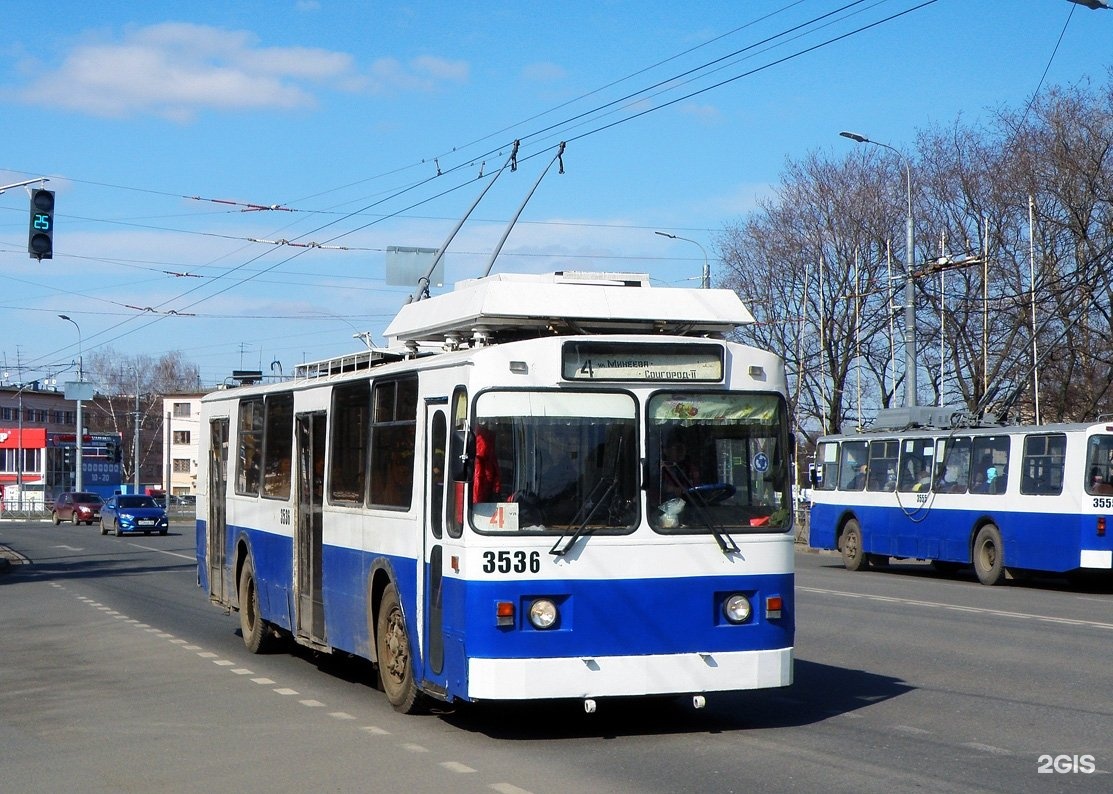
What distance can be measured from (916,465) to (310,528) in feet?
55.7

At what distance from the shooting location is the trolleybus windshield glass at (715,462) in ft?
32.3

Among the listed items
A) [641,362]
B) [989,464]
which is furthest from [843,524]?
[641,362]

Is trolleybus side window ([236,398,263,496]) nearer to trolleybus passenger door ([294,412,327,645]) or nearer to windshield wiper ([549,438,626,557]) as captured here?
trolleybus passenger door ([294,412,327,645])

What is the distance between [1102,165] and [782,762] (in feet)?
121

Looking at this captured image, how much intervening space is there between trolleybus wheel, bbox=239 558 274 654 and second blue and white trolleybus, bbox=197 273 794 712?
422 cm

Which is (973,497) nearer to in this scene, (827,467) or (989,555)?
(989,555)

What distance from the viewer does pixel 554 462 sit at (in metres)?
9.62

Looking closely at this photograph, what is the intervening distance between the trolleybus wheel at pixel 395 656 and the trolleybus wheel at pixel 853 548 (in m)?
20.0

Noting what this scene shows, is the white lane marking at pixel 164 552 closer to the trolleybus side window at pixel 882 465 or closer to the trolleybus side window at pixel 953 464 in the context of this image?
the trolleybus side window at pixel 882 465

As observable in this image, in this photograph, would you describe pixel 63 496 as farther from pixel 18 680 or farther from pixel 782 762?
pixel 782 762

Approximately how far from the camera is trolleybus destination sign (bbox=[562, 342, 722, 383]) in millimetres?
9820

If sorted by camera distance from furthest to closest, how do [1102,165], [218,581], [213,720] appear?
[1102,165]
[218,581]
[213,720]

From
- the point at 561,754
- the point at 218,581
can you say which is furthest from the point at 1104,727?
the point at 218,581

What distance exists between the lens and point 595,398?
9.80 metres
